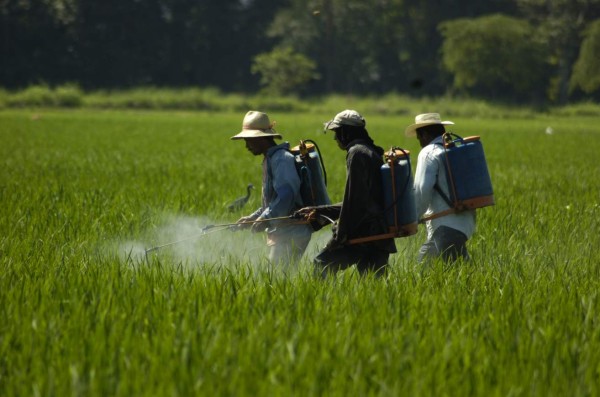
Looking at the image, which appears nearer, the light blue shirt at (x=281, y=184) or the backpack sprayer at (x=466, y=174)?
the light blue shirt at (x=281, y=184)

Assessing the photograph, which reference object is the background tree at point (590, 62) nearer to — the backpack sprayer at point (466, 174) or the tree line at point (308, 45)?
the tree line at point (308, 45)

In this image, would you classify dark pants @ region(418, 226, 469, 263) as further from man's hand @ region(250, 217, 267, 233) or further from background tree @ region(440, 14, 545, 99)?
background tree @ region(440, 14, 545, 99)

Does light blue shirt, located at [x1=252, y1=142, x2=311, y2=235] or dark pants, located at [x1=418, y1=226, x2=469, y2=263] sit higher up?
light blue shirt, located at [x1=252, y1=142, x2=311, y2=235]

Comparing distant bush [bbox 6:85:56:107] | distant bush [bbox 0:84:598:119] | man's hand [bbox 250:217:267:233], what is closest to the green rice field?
man's hand [bbox 250:217:267:233]

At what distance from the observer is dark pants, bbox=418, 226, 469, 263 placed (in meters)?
5.14

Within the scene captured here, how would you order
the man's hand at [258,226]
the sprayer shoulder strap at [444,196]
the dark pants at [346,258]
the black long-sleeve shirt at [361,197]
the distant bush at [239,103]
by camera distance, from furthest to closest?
1. the distant bush at [239,103]
2. the sprayer shoulder strap at [444,196]
3. the man's hand at [258,226]
4. the dark pants at [346,258]
5. the black long-sleeve shirt at [361,197]

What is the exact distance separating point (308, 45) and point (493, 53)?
15.6 metres

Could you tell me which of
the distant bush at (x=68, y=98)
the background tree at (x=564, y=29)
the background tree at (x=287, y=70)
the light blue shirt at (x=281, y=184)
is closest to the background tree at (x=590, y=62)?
the background tree at (x=564, y=29)

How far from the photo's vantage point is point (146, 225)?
721cm

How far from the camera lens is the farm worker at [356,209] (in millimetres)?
4457

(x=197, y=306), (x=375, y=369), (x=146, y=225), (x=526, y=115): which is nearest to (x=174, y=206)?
Answer: (x=146, y=225)

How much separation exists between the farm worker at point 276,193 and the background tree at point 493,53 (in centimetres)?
4687

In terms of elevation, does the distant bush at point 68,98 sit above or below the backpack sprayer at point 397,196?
below

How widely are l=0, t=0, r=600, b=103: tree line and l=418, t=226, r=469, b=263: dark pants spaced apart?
4480cm
